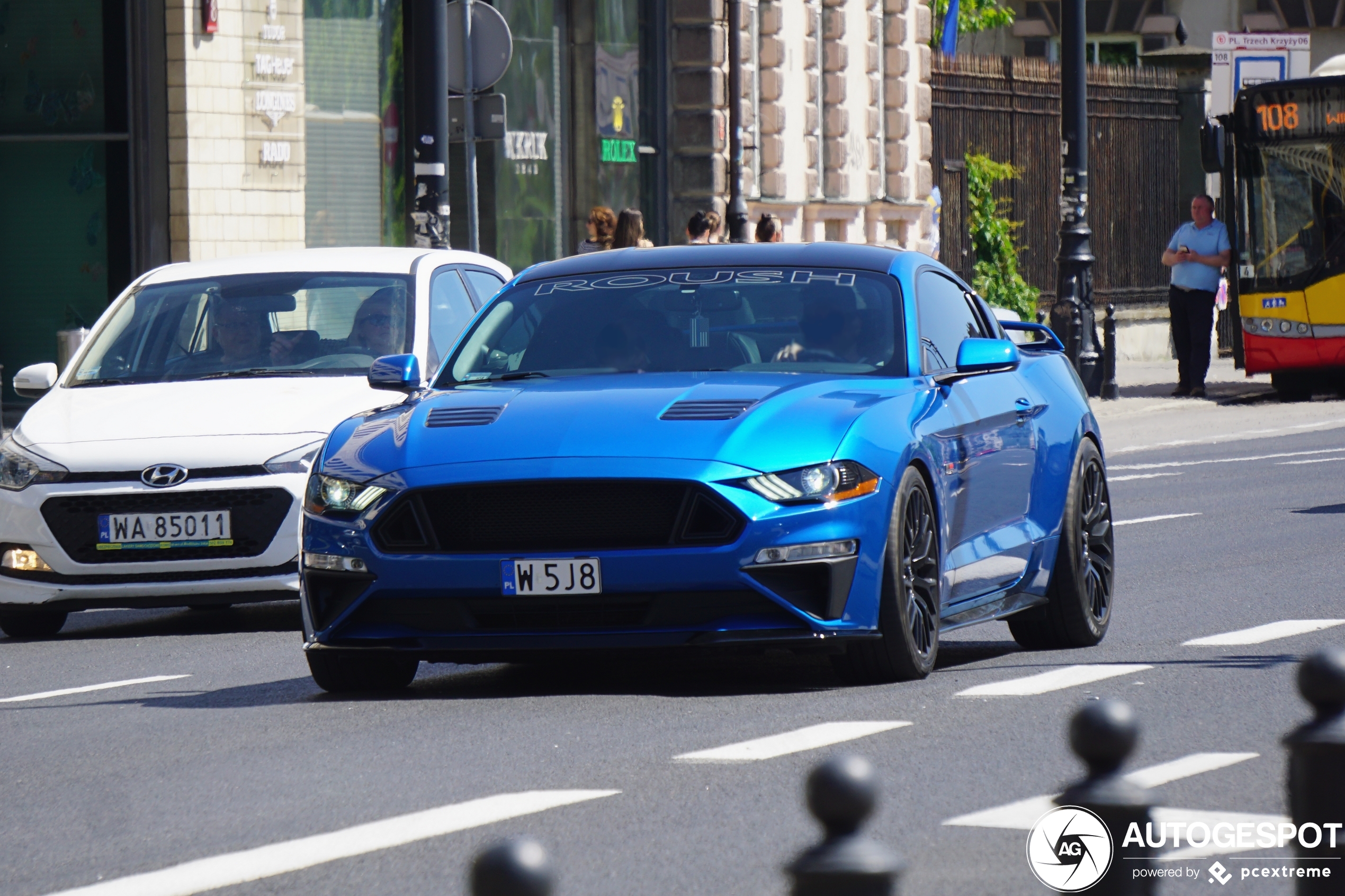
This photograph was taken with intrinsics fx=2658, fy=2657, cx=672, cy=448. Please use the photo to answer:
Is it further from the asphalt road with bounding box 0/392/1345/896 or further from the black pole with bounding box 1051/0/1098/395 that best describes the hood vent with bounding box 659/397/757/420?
the black pole with bounding box 1051/0/1098/395

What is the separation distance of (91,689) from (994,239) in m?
26.5

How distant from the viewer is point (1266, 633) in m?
9.62

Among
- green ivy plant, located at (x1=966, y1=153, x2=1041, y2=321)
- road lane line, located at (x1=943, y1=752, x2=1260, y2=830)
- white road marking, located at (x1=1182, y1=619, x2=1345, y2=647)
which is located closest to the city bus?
green ivy plant, located at (x1=966, y1=153, x2=1041, y2=321)

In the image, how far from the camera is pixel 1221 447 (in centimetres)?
2222

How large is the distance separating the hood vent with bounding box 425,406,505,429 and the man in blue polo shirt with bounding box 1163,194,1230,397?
824 inches

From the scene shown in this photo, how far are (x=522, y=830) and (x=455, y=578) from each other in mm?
2034

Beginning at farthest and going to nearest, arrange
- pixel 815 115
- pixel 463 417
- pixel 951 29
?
1. pixel 951 29
2. pixel 815 115
3. pixel 463 417

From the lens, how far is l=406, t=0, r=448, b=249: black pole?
16.7 meters

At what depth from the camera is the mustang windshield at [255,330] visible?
11.9 meters

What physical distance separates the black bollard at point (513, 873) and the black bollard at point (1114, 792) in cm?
78

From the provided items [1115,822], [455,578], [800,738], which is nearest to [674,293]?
[455,578]

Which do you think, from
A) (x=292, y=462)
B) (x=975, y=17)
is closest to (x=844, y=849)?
(x=292, y=462)

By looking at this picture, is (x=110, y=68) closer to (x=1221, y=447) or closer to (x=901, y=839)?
(x=1221, y=447)

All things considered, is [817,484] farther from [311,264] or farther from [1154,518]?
[1154,518]
